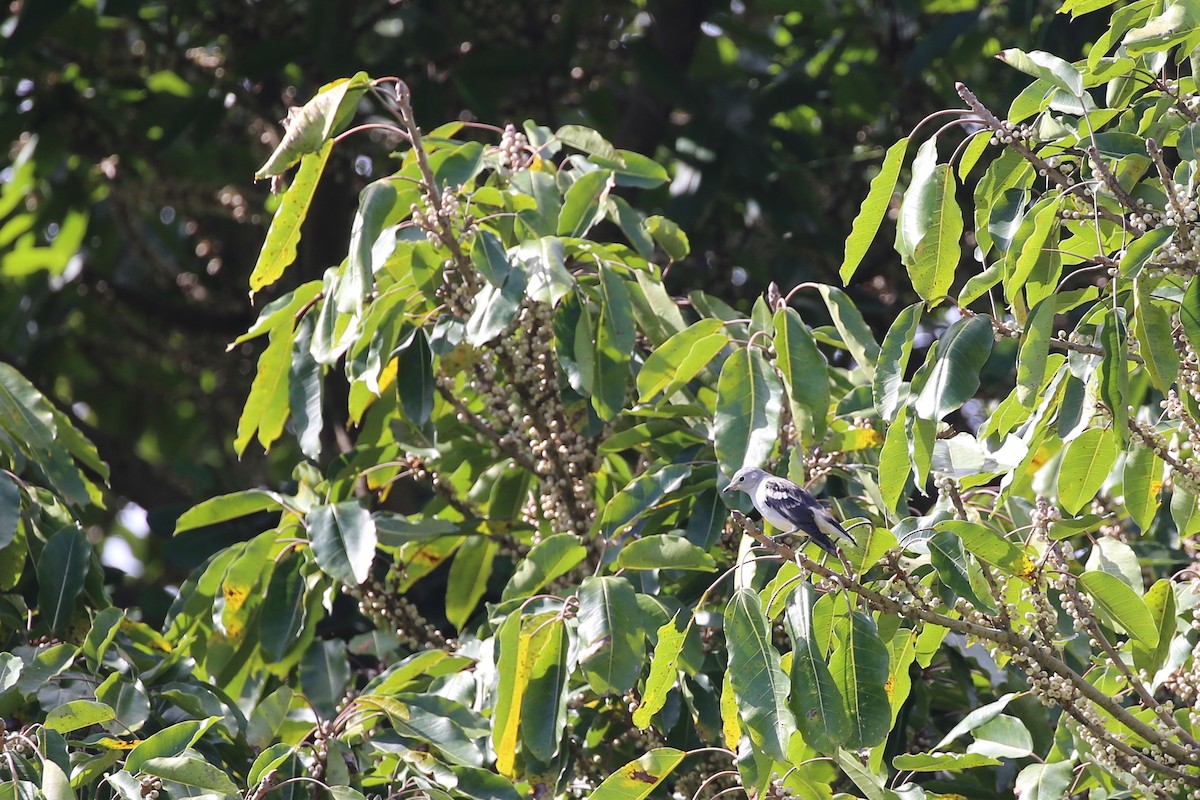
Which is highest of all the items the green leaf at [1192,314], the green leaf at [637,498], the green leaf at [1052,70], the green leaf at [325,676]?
the green leaf at [1052,70]

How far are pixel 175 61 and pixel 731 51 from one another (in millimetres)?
2653

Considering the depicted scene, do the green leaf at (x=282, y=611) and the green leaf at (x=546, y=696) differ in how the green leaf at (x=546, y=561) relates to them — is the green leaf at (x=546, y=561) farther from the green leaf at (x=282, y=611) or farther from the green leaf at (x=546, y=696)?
the green leaf at (x=282, y=611)

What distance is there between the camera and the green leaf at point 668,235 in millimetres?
3283

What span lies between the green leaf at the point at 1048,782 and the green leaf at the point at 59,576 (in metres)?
1.95

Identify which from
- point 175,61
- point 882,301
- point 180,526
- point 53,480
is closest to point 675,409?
point 180,526

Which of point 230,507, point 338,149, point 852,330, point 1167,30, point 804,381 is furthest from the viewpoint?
point 338,149

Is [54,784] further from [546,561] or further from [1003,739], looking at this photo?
[1003,739]

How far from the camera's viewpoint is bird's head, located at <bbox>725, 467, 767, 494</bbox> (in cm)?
255

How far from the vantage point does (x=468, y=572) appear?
333 cm

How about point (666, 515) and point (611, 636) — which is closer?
point (611, 636)

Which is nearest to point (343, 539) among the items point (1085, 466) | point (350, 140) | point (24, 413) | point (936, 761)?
point (24, 413)

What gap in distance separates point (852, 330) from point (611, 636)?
826 mm

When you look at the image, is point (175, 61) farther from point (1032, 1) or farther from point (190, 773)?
point (190, 773)

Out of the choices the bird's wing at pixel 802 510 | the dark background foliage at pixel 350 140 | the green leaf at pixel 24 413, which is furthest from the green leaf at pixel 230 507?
the bird's wing at pixel 802 510
